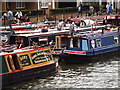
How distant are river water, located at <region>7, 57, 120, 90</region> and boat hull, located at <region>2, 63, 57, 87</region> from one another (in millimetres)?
269

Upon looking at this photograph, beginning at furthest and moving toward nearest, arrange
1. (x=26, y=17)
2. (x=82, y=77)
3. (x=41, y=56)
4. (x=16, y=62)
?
(x=26, y=17), (x=82, y=77), (x=41, y=56), (x=16, y=62)

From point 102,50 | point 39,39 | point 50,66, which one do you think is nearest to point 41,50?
point 50,66

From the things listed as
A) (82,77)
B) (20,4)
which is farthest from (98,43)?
(20,4)

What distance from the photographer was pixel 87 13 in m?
47.2

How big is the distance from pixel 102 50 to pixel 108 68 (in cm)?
348

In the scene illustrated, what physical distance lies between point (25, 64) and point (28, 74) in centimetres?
57

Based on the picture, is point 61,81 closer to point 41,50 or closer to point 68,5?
point 41,50

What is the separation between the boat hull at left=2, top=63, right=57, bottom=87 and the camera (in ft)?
73.1

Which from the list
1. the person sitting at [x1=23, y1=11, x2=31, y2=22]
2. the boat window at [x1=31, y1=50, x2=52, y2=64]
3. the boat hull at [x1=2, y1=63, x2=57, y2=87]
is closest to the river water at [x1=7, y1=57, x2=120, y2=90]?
the boat hull at [x1=2, y1=63, x2=57, y2=87]

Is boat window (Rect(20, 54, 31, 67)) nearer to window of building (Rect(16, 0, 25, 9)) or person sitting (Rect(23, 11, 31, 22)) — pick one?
person sitting (Rect(23, 11, 31, 22))

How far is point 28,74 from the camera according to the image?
2342 cm

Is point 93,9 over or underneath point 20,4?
underneath

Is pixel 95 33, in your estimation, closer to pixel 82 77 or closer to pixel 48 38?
pixel 48 38

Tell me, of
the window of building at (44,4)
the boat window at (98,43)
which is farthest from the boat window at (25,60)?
the window of building at (44,4)
